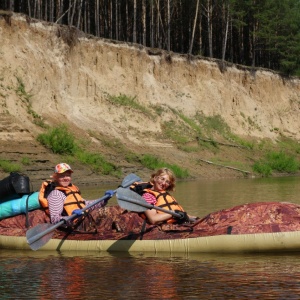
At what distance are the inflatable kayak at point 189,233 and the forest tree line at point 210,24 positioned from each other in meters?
32.5

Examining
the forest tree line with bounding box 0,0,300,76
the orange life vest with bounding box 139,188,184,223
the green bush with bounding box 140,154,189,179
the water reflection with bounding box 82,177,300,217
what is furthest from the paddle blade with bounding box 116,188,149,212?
the forest tree line with bounding box 0,0,300,76

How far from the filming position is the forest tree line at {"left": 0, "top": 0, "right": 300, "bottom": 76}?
46.1 metres

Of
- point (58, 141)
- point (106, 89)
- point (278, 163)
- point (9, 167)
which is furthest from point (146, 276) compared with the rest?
point (278, 163)

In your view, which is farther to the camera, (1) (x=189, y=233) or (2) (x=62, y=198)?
(2) (x=62, y=198)

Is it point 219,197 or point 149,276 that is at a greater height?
point 219,197

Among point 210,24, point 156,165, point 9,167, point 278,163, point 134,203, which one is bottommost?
point 134,203

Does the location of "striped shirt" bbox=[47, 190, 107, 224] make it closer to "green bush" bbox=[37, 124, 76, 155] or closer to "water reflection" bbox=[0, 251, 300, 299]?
"water reflection" bbox=[0, 251, 300, 299]

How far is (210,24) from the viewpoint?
4756 centimetres

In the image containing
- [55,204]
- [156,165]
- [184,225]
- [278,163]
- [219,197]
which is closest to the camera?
[184,225]

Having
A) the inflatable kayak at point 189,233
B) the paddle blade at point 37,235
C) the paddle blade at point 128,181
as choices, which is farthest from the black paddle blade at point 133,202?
the paddle blade at point 37,235

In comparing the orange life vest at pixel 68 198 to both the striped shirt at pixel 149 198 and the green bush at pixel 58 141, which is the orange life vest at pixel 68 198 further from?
the green bush at pixel 58 141

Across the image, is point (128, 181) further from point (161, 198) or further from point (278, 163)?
point (278, 163)

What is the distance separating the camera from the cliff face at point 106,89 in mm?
32688

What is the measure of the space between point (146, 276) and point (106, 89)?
95.4 feet
